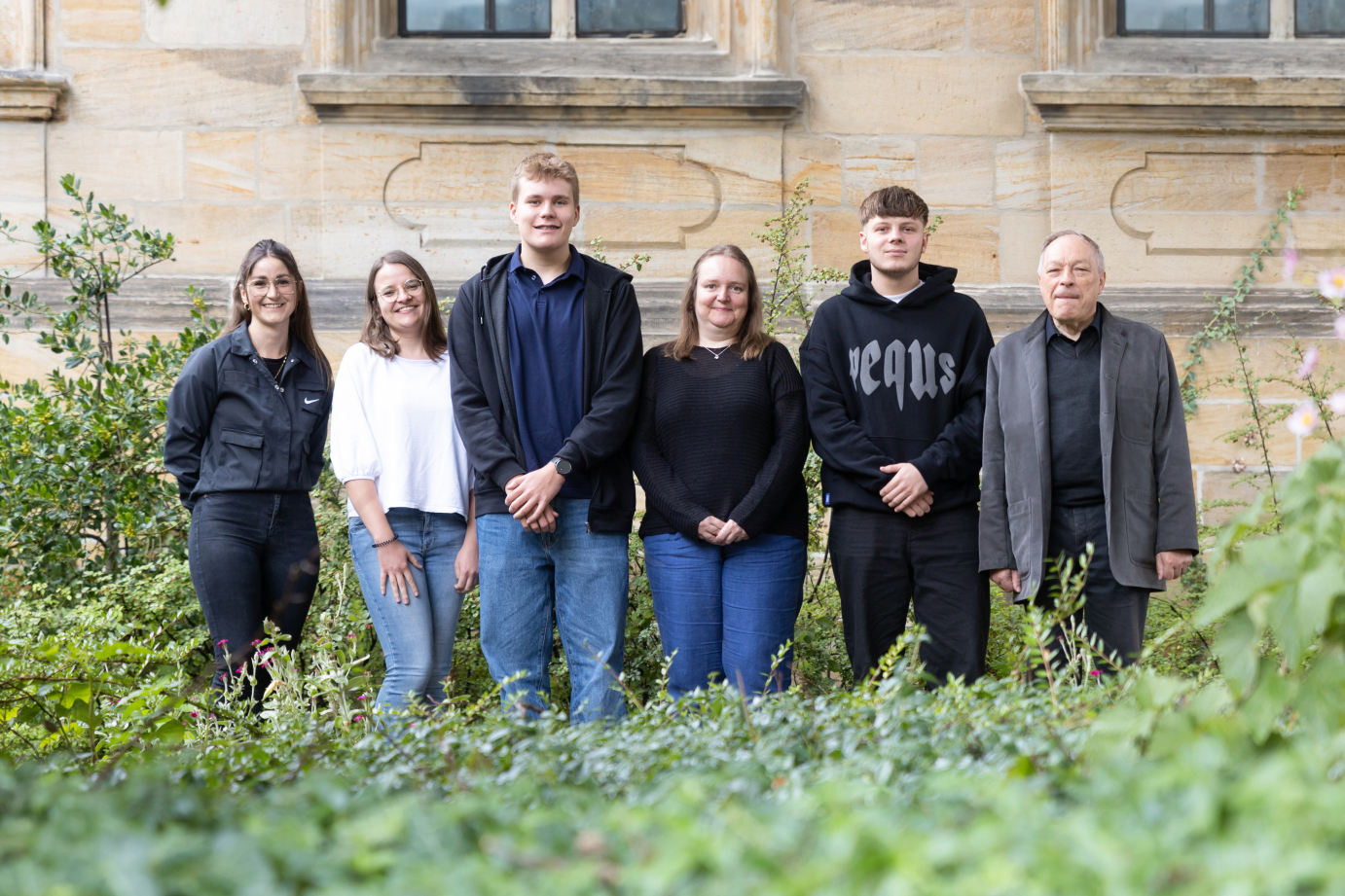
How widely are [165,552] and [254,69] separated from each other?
2.77 metres

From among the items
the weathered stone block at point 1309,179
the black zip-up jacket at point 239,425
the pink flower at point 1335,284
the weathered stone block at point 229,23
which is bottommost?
the black zip-up jacket at point 239,425

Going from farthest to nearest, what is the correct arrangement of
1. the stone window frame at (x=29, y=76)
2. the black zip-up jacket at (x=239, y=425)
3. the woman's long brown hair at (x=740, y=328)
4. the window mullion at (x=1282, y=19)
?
the window mullion at (x=1282, y=19) < the stone window frame at (x=29, y=76) < the black zip-up jacket at (x=239, y=425) < the woman's long brown hair at (x=740, y=328)

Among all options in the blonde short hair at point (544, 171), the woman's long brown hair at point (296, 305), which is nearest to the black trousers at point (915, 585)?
the blonde short hair at point (544, 171)

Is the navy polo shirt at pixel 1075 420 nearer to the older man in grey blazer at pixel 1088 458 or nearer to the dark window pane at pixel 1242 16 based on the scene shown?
the older man in grey blazer at pixel 1088 458

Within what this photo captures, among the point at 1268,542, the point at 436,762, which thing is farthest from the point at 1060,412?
the point at 436,762

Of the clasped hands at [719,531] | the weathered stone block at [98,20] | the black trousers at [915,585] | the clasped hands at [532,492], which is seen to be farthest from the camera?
the weathered stone block at [98,20]

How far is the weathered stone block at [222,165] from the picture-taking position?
246 inches

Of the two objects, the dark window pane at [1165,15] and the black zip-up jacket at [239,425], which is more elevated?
the dark window pane at [1165,15]

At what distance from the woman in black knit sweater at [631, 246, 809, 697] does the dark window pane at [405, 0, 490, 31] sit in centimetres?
338

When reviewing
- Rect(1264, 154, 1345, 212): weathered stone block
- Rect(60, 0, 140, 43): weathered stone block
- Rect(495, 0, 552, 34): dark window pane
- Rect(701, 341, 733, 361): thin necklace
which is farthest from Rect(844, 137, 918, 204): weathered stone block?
Rect(60, 0, 140, 43): weathered stone block

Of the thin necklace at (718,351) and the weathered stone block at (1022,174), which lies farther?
the weathered stone block at (1022,174)

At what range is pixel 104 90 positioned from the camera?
20.4ft

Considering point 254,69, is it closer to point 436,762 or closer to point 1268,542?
point 436,762

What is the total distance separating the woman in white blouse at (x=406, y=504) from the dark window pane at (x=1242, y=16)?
522 cm
